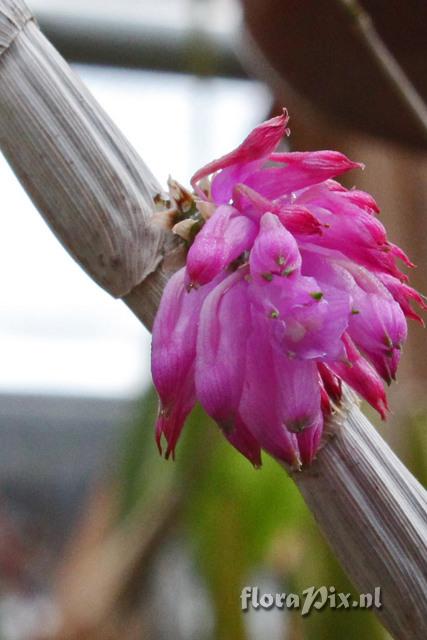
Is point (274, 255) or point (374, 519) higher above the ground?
point (274, 255)

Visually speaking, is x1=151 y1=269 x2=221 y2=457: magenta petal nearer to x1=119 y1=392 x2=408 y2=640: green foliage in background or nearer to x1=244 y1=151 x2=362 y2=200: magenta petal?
x1=244 y1=151 x2=362 y2=200: magenta petal

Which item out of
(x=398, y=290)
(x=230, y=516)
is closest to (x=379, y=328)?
(x=398, y=290)

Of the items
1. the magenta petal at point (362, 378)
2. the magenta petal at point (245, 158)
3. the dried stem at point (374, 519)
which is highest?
the magenta petal at point (245, 158)

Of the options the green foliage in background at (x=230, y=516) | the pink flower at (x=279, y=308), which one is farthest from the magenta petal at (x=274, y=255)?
the green foliage in background at (x=230, y=516)

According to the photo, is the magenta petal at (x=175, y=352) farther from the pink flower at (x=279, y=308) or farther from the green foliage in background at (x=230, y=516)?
the green foliage in background at (x=230, y=516)

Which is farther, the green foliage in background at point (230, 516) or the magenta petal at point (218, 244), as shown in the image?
the green foliage in background at point (230, 516)

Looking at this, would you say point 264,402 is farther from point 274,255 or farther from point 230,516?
point 230,516
